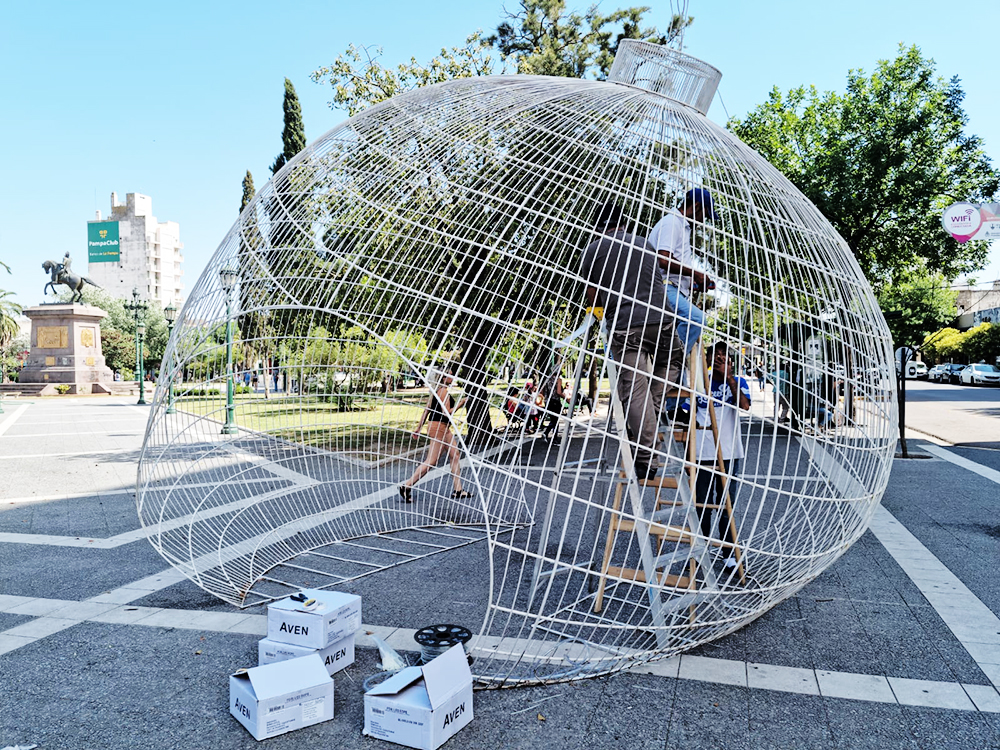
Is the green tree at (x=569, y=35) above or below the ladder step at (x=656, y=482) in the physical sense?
above

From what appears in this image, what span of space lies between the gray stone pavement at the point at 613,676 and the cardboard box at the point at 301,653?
8 cm

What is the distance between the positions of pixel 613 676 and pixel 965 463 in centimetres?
936

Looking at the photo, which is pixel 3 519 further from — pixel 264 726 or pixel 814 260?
pixel 814 260

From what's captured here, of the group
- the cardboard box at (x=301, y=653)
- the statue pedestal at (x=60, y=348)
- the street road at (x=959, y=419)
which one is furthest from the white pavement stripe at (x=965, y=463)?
the statue pedestal at (x=60, y=348)

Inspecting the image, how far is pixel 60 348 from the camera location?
30.6 m

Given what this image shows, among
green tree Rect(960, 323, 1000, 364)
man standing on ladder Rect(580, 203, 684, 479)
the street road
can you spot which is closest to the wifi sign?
the street road

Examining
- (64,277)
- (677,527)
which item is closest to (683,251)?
(677,527)

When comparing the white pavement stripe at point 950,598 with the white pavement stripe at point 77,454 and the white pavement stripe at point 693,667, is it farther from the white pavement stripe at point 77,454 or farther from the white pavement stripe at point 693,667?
the white pavement stripe at point 77,454

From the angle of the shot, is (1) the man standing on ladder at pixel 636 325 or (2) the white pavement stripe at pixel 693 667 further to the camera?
(1) the man standing on ladder at pixel 636 325

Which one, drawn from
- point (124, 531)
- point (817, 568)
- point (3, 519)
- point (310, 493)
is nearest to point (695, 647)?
point (817, 568)

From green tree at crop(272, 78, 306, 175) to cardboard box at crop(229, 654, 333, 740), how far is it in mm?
15784

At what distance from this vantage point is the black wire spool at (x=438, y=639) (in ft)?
9.96

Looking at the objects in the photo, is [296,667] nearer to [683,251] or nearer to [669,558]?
[669,558]

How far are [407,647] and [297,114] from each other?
1665 cm
